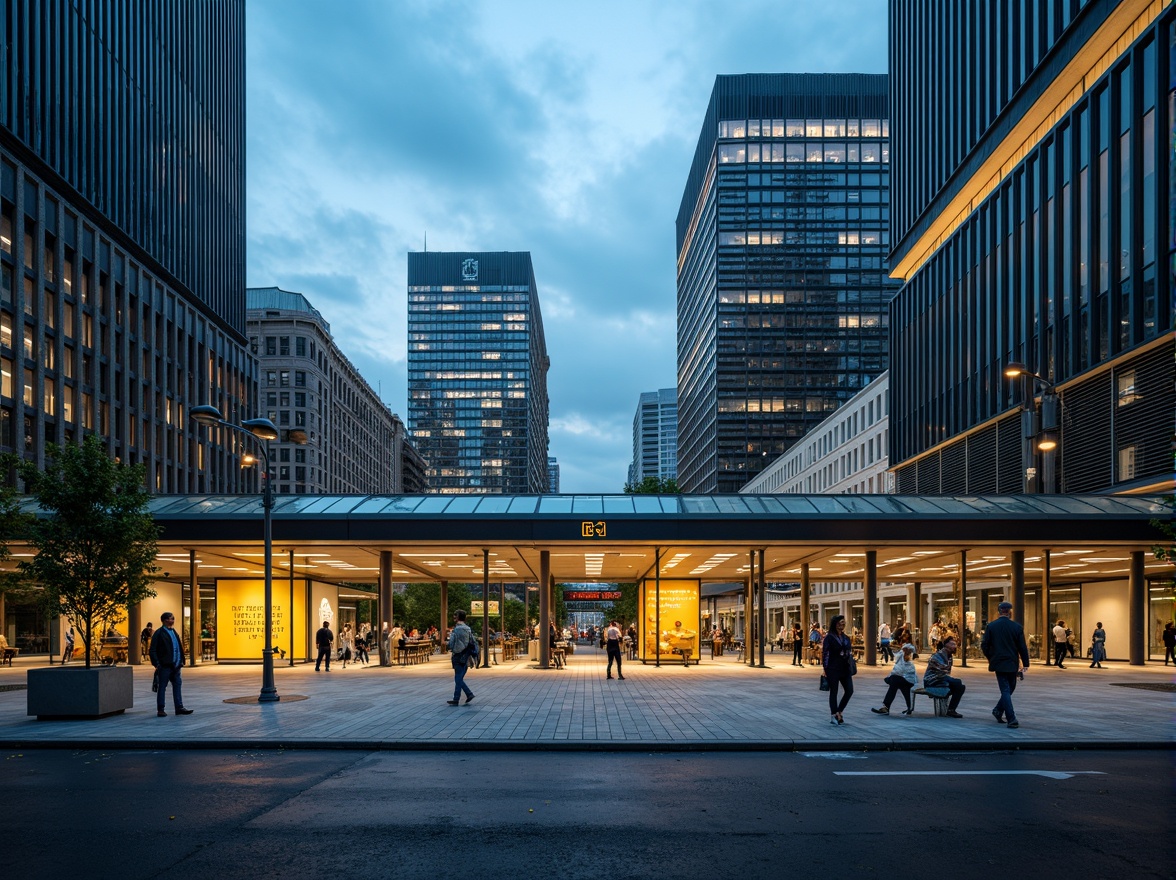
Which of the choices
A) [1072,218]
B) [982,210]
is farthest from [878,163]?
[1072,218]

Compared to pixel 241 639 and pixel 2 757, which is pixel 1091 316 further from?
pixel 2 757

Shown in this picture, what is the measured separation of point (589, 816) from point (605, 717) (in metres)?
7.91

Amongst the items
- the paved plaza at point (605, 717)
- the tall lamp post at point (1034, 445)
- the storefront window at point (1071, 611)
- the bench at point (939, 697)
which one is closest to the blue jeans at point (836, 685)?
the paved plaza at point (605, 717)

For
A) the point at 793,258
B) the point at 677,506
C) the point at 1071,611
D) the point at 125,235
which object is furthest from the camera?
the point at 793,258

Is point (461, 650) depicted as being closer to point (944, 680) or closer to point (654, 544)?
point (944, 680)

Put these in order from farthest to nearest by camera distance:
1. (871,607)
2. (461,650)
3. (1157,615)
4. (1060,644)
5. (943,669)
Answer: (1157,615) < (1060,644) < (871,607) < (461,650) < (943,669)

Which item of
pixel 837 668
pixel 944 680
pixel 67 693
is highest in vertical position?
pixel 837 668

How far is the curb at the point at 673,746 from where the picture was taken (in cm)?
1355

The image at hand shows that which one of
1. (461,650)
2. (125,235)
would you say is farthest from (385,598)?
(125,235)

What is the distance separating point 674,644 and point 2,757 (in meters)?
23.3

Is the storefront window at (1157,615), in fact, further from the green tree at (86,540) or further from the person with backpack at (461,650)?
the green tree at (86,540)

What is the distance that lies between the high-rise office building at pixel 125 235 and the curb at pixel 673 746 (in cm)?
3582

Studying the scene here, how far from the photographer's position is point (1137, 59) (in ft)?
111

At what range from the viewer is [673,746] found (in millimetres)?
13570
